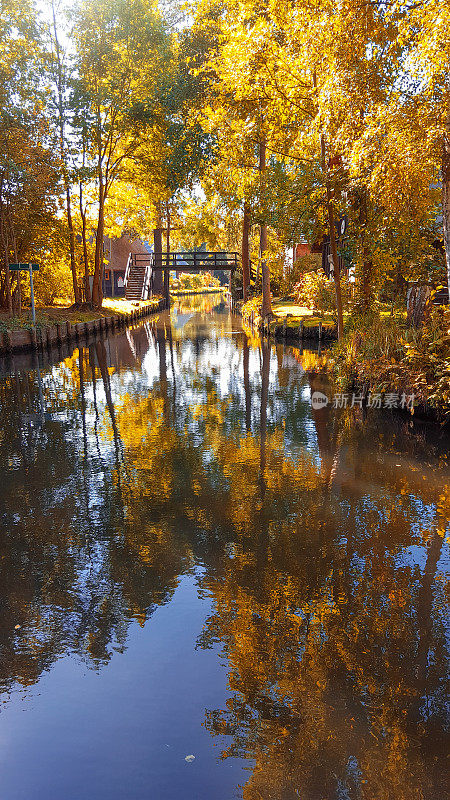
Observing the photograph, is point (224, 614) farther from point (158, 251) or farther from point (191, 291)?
point (191, 291)

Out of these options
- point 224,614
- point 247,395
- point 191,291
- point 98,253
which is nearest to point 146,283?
point 98,253

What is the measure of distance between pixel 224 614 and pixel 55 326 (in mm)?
23708

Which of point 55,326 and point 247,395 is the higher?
point 55,326

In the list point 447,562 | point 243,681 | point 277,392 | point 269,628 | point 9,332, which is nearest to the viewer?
point 243,681

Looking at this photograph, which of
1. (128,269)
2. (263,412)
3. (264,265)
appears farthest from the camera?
(128,269)

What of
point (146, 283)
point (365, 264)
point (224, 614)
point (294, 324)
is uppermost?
point (146, 283)

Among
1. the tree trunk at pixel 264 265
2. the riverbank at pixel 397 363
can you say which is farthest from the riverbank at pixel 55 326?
the riverbank at pixel 397 363

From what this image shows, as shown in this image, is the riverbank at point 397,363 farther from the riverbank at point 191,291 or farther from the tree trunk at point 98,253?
the riverbank at point 191,291

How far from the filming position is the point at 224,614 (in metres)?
5.58

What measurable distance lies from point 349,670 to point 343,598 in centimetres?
108

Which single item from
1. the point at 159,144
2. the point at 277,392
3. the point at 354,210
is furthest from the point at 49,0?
the point at 277,392

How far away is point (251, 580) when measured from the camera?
20.2ft

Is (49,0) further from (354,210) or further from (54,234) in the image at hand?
(354,210)

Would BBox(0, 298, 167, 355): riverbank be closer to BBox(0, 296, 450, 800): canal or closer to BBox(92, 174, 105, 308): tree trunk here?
BBox(92, 174, 105, 308): tree trunk
